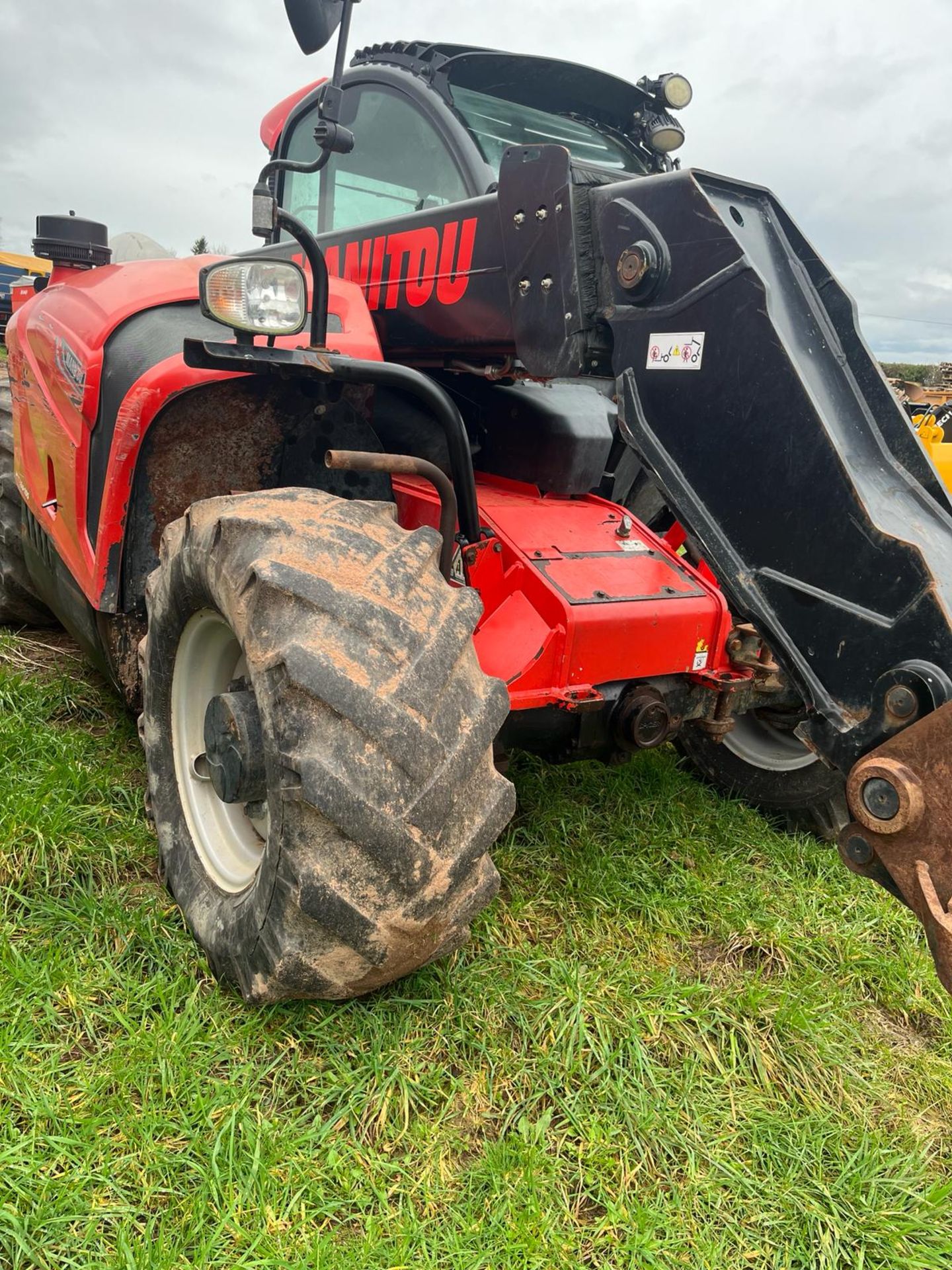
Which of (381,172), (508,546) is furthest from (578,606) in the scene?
(381,172)

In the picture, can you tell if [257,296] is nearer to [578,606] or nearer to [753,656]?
[578,606]

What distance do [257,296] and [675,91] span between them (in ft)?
7.37

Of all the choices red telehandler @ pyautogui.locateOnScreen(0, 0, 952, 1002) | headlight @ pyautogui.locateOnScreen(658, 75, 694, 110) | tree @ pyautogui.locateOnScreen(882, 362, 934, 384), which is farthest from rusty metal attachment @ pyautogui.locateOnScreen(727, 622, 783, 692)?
tree @ pyautogui.locateOnScreen(882, 362, 934, 384)

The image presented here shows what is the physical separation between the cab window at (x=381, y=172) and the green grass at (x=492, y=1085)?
2006mm

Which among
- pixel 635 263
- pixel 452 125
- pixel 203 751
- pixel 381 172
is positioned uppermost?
pixel 452 125

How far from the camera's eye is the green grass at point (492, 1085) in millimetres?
1648

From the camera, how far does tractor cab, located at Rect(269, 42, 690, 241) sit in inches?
116

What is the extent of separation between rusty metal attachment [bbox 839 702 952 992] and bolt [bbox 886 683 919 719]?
7 centimetres

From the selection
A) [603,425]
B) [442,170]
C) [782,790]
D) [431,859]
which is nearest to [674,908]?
[782,790]

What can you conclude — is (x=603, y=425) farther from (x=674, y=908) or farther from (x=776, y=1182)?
(x=776, y=1182)

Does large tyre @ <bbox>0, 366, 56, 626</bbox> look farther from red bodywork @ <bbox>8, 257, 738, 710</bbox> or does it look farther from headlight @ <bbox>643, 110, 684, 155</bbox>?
headlight @ <bbox>643, 110, 684, 155</bbox>

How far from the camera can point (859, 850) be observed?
64.0 inches

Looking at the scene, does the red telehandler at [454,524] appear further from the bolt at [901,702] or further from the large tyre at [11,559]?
the large tyre at [11,559]

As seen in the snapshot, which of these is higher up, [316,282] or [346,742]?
[316,282]
